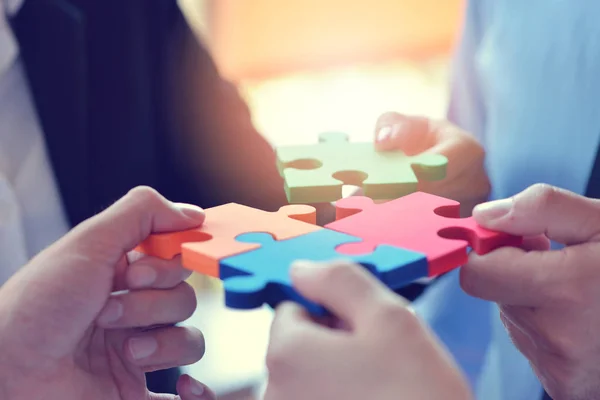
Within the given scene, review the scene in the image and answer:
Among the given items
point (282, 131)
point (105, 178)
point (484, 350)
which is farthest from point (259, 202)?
point (282, 131)

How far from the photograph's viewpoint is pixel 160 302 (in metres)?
0.69

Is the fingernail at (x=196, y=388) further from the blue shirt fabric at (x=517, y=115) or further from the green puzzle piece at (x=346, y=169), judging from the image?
the blue shirt fabric at (x=517, y=115)

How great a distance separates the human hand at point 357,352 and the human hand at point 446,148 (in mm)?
453

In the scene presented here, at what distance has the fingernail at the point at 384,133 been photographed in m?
0.87

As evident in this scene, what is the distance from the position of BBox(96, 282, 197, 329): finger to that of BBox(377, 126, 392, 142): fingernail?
0.34 m

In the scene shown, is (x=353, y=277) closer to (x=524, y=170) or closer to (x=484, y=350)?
(x=524, y=170)

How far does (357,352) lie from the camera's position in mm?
407

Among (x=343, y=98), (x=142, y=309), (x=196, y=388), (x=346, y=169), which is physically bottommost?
(x=343, y=98)

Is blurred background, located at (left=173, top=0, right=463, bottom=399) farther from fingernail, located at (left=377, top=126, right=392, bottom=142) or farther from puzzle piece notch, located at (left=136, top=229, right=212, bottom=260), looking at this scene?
puzzle piece notch, located at (left=136, top=229, right=212, bottom=260)

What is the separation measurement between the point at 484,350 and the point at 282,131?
169 cm

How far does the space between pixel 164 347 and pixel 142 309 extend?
0.07 metres

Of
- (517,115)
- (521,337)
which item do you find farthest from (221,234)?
(517,115)

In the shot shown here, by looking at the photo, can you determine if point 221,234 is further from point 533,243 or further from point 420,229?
point 533,243

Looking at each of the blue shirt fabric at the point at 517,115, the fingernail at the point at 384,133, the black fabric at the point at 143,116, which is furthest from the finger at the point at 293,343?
the black fabric at the point at 143,116
